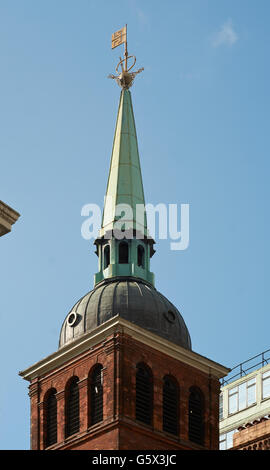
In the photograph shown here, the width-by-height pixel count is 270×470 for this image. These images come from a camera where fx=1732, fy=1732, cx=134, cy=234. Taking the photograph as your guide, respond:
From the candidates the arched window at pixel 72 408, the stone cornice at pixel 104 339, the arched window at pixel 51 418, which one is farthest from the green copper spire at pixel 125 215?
the arched window at pixel 51 418

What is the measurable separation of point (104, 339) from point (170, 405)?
15.7 feet

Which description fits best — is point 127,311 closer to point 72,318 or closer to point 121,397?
point 72,318

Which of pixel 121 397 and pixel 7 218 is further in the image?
pixel 121 397

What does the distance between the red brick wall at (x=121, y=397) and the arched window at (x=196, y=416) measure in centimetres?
29

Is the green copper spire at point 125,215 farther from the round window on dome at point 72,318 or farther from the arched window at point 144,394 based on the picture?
the arched window at point 144,394

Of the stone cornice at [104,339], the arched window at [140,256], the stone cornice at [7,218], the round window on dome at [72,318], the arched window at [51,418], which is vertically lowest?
the stone cornice at [7,218]

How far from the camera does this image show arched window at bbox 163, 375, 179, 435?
86.8 meters

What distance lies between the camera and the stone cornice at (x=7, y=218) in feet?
175

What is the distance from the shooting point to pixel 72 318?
89.3 metres

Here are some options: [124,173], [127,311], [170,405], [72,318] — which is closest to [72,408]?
[72,318]

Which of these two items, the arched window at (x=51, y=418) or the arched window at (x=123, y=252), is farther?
the arched window at (x=123, y=252)

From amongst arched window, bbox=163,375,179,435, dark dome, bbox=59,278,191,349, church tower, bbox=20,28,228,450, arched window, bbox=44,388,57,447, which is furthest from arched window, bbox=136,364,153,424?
arched window, bbox=44,388,57,447

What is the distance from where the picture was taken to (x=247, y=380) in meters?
105
